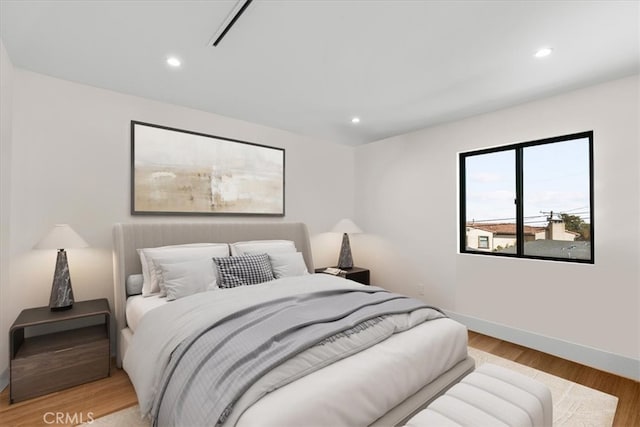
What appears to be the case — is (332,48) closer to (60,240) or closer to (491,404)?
(491,404)

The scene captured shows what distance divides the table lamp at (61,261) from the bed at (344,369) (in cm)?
31

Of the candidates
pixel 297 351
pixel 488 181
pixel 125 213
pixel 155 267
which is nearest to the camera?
pixel 297 351

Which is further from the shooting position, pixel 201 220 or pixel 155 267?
pixel 201 220

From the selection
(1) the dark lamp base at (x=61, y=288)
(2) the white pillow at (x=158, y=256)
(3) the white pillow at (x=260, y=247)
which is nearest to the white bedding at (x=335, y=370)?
(2) the white pillow at (x=158, y=256)

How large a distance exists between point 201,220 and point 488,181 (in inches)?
131

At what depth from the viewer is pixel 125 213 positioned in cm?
274

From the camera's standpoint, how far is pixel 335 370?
4.37 feet

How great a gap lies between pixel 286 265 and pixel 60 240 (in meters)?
1.82

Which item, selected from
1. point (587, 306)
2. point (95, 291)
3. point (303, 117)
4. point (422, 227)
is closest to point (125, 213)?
point (95, 291)

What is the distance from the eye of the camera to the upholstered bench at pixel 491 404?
120 cm

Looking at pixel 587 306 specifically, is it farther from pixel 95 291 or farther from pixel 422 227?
pixel 95 291

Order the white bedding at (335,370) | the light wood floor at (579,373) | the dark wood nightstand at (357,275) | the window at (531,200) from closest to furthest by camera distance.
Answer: the white bedding at (335,370)
the light wood floor at (579,373)
the window at (531,200)
the dark wood nightstand at (357,275)

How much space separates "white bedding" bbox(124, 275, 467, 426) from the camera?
1.13m

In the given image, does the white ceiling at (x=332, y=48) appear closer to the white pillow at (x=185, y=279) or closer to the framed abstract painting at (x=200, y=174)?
the framed abstract painting at (x=200, y=174)
